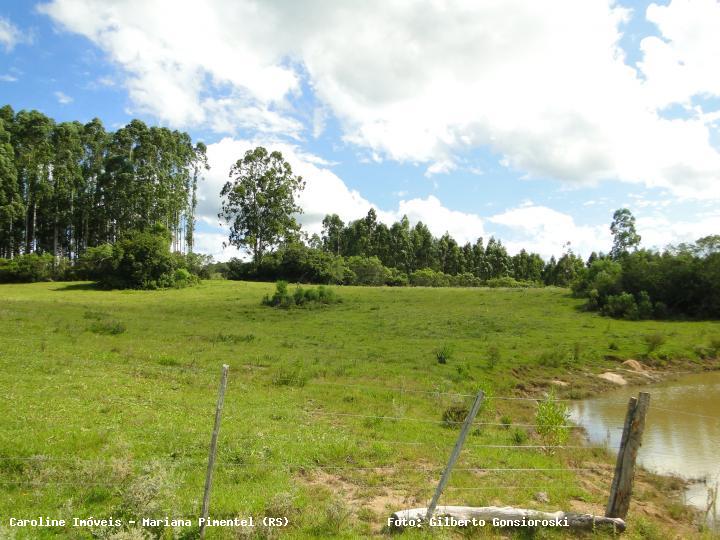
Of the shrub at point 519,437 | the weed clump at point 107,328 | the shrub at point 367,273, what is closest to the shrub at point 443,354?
the shrub at point 519,437

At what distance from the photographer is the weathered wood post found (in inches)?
311

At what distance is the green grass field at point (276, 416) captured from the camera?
8.23 m

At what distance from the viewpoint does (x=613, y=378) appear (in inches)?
1126

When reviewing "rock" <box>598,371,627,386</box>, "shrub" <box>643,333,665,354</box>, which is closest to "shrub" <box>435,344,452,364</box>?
"rock" <box>598,371,627,386</box>

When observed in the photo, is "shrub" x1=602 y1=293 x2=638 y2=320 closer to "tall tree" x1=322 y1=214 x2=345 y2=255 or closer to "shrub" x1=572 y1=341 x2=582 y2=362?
"shrub" x1=572 y1=341 x2=582 y2=362

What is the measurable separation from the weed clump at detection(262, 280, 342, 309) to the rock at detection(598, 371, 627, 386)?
2648cm

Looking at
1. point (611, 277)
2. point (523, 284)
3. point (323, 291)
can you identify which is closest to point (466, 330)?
point (323, 291)

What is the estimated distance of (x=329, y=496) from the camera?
919 centimetres

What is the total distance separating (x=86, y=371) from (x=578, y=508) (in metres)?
16.8

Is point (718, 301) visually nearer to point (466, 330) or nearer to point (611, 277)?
point (611, 277)

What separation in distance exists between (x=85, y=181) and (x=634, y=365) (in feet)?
259

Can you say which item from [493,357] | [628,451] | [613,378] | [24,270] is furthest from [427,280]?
[628,451]

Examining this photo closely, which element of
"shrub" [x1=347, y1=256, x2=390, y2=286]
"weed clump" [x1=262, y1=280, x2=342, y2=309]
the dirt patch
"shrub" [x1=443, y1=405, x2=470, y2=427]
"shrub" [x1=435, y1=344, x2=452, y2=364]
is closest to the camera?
the dirt patch

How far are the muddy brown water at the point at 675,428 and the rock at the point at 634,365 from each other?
1.92 m
